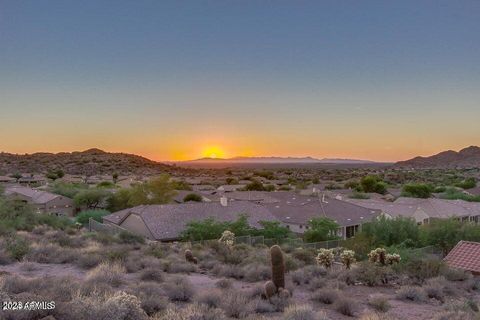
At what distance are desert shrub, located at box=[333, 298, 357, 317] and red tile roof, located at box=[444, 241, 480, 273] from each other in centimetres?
1055

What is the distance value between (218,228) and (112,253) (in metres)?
15.4

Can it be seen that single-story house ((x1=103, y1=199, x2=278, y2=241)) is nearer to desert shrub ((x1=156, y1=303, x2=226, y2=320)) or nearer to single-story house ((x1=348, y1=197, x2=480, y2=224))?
single-story house ((x1=348, y1=197, x2=480, y2=224))

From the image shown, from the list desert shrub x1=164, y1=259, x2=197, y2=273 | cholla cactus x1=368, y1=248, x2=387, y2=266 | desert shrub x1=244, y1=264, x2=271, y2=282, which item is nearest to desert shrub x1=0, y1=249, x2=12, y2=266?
desert shrub x1=164, y1=259, x2=197, y2=273

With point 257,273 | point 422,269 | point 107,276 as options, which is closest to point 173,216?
point 257,273

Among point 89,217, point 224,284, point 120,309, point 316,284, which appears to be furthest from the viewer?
point 89,217

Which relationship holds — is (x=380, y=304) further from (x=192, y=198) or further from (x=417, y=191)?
(x=417, y=191)

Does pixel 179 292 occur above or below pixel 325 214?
above

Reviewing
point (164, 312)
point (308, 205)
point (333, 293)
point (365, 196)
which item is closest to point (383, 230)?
point (308, 205)

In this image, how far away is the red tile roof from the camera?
22.3 metres

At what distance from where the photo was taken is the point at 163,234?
36781 mm

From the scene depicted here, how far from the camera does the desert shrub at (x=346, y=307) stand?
46.1ft

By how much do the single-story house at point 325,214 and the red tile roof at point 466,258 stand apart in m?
17.2

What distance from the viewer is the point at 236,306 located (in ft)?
42.5

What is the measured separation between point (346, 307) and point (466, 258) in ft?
39.1
